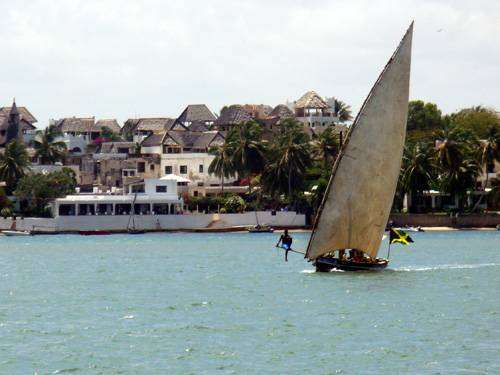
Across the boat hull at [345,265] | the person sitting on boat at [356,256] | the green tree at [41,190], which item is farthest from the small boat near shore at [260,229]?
the person sitting on boat at [356,256]

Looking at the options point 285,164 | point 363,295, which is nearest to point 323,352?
point 363,295

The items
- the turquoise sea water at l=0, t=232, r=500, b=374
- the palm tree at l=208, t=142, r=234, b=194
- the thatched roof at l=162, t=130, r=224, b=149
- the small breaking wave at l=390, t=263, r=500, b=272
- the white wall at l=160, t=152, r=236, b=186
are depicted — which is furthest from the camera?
the thatched roof at l=162, t=130, r=224, b=149

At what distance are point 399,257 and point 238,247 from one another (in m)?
22.1

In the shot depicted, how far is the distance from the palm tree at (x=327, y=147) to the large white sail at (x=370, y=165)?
297ft

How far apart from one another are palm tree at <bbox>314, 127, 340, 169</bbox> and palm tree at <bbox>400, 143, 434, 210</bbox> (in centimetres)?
1126

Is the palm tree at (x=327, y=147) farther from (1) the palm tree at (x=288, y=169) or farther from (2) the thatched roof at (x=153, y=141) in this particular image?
(2) the thatched roof at (x=153, y=141)

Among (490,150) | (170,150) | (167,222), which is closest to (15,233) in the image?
(167,222)

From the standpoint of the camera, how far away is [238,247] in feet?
380

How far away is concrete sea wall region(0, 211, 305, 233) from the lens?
495 feet

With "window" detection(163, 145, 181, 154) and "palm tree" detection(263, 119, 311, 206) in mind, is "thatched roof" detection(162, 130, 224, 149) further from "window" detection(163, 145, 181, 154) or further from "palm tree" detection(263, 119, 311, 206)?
"palm tree" detection(263, 119, 311, 206)

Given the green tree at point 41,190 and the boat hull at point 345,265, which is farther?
the green tree at point 41,190

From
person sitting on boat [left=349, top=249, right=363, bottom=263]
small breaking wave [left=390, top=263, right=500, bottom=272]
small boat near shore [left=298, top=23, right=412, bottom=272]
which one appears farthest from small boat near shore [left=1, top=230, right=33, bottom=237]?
small boat near shore [left=298, top=23, right=412, bottom=272]

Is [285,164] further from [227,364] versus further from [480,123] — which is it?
[227,364]

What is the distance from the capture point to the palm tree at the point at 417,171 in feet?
489
